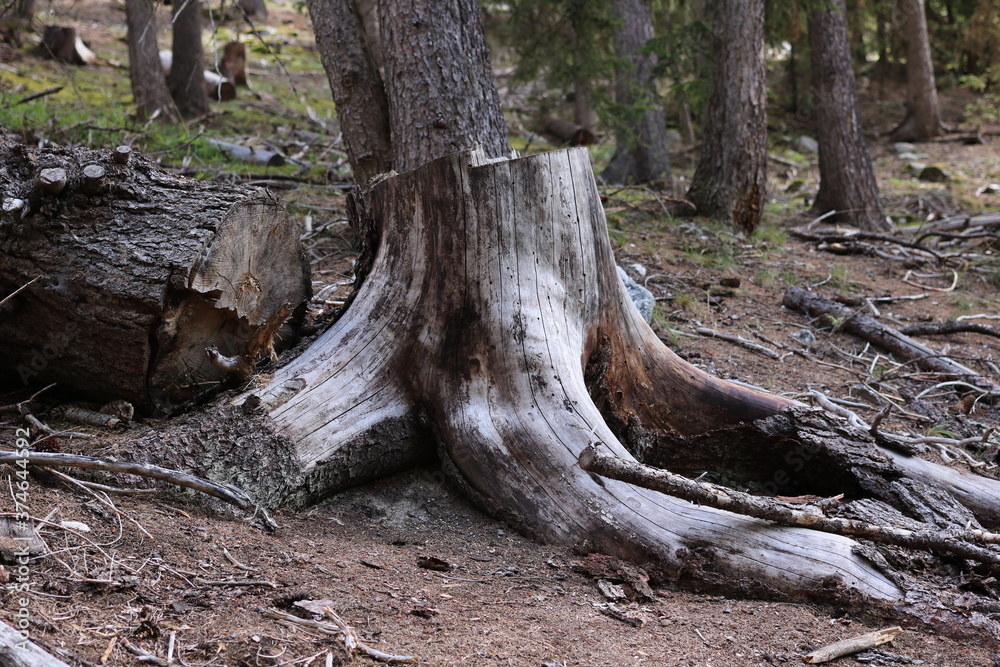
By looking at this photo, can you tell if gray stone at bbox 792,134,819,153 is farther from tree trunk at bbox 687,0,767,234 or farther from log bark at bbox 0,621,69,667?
log bark at bbox 0,621,69,667

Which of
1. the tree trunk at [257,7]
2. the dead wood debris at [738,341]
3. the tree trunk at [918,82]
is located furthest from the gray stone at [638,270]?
the tree trunk at [257,7]

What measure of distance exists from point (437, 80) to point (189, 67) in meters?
8.89

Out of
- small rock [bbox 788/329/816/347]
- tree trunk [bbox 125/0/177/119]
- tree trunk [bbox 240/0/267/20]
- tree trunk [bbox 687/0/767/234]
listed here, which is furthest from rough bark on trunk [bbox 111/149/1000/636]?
tree trunk [bbox 240/0/267/20]

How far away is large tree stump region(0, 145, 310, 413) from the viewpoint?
2906 mm

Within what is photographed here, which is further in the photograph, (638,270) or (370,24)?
(370,24)

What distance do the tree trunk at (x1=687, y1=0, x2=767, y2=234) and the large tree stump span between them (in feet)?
22.8

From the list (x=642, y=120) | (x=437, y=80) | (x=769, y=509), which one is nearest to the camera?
(x=769, y=509)

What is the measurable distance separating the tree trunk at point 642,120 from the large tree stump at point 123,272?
8.77 m

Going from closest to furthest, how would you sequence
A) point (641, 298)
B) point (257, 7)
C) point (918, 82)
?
point (641, 298) < point (918, 82) < point (257, 7)

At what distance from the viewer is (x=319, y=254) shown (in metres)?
6.44

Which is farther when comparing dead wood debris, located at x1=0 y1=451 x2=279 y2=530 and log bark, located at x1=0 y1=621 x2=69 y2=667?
dead wood debris, located at x1=0 y1=451 x2=279 y2=530

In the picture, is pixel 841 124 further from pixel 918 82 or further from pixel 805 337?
pixel 918 82

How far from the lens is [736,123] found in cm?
880

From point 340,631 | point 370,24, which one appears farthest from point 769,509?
point 370,24
